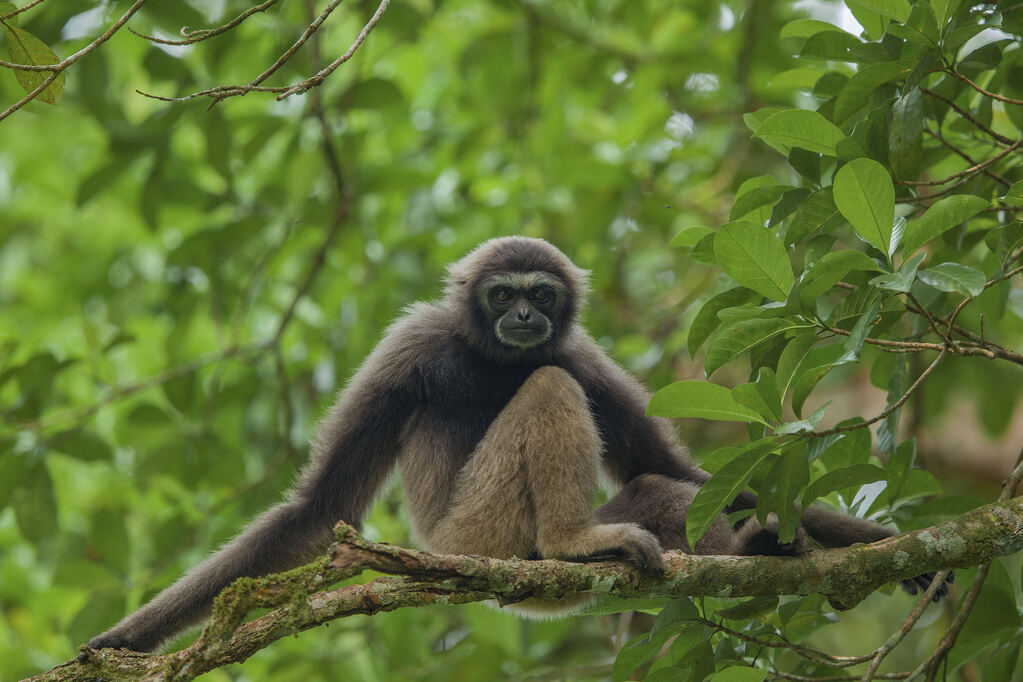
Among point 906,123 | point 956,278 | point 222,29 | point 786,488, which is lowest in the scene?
point 786,488

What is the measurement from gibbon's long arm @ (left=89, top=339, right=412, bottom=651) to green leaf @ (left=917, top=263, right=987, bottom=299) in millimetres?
3241

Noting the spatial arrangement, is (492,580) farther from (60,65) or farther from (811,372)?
(60,65)

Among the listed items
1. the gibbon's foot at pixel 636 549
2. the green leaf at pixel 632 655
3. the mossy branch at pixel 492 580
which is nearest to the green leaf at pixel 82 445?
the mossy branch at pixel 492 580

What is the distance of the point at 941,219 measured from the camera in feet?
11.8

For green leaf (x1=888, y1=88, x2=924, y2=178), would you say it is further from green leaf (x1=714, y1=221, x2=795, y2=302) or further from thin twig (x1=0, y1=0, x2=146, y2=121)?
thin twig (x1=0, y1=0, x2=146, y2=121)

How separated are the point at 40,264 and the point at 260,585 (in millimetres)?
10767

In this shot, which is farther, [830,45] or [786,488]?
[830,45]

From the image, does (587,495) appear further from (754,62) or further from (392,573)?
(754,62)

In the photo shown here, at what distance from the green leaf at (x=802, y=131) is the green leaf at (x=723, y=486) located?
139cm

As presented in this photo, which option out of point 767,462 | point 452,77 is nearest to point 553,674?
point 767,462

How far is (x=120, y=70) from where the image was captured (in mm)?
10609

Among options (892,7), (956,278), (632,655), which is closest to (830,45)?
(892,7)

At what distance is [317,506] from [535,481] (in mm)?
1372

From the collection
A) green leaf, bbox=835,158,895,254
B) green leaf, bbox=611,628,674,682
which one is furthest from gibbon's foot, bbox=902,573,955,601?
green leaf, bbox=835,158,895,254
